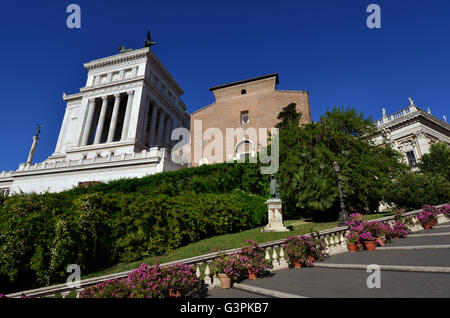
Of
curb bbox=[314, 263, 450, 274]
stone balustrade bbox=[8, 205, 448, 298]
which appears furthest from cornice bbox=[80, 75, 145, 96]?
curb bbox=[314, 263, 450, 274]

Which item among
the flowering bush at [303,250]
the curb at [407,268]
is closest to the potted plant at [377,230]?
the flowering bush at [303,250]

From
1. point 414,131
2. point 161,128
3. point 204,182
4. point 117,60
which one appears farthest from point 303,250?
point 117,60

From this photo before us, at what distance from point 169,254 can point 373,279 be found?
24.7ft

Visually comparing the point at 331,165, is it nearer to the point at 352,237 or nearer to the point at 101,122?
the point at 352,237

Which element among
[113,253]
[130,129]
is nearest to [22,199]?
[113,253]

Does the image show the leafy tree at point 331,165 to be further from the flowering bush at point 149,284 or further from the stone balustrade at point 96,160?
the stone balustrade at point 96,160

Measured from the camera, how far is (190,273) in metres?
5.18

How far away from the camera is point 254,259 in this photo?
20.9ft

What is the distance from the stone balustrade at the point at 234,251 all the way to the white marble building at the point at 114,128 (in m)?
21.9

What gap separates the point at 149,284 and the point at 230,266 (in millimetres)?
2264

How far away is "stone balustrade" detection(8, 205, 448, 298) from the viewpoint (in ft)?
14.9

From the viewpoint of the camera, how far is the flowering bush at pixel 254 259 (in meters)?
6.25

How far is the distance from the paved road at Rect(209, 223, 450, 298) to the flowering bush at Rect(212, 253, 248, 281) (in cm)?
31

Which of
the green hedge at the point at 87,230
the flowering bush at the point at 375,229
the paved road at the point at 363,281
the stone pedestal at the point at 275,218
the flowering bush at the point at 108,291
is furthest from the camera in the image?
the stone pedestal at the point at 275,218
